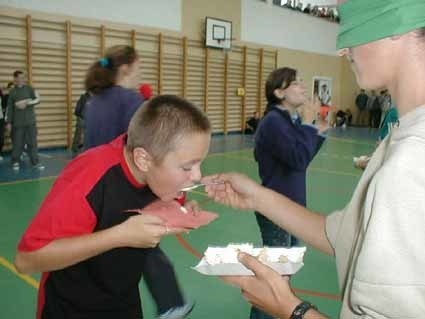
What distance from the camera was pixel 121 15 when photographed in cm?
1127

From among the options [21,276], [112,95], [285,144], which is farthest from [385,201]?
[21,276]

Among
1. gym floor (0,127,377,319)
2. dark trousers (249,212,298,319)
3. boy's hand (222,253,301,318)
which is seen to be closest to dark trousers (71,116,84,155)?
gym floor (0,127,377,319)

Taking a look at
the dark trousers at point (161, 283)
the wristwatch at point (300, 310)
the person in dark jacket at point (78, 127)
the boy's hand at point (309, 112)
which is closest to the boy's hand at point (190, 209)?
the wristwatch at point (300, 310)

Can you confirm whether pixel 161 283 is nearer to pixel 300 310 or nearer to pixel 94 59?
pixel 300 310

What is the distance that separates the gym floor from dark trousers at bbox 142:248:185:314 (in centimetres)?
35

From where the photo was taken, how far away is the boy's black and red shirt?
146 centimetres

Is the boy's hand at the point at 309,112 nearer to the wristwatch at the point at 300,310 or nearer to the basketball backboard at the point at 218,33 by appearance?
the wristwatch at the point at 300,310

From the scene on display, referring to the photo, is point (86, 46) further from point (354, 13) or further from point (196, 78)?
point (354, 13)

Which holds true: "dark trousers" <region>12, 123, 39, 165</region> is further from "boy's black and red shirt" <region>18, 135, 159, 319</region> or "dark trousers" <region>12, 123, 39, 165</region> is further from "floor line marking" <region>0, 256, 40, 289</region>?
"boy's black and red shirt" <region>18, 135, 159, 319</region>

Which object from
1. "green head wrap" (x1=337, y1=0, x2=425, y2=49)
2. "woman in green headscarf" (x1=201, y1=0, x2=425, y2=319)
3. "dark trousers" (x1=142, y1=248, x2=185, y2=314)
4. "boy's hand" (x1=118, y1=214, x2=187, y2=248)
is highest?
"green head wrap" (x1=337, y1=0, x2=425, y2=49)

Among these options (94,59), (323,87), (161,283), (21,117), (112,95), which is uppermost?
(94,59)

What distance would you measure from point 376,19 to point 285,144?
1.91 metres

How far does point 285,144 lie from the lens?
9.57ft

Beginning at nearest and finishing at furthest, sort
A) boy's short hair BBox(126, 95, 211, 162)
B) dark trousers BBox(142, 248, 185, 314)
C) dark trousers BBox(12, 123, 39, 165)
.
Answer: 1. boy's short hair BBox(126, 95, 211, 162)
2. dark trousers BBox(142, 248, 185, 314)
3. dark trousers BBox(12, 123, 39, 165)
